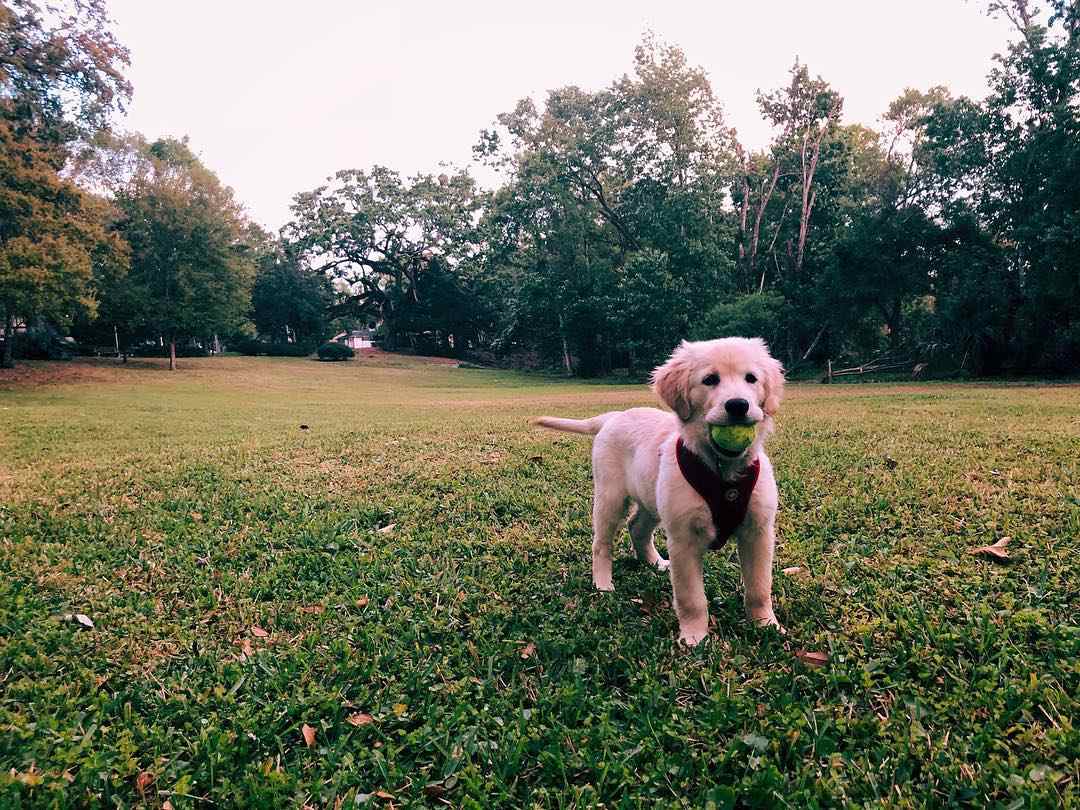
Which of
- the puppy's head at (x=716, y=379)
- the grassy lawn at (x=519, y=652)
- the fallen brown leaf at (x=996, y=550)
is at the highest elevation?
the puppy's head at (x=716, y=379)

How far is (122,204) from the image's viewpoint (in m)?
30.3

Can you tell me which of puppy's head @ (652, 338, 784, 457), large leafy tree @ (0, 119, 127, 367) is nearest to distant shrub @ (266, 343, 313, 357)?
large leafy tree @ (0, 119, 127, 367)

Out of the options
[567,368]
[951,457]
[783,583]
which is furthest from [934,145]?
[783,583]

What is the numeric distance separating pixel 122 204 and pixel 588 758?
3702cm

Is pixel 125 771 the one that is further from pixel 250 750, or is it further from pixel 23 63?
pixel 23 63

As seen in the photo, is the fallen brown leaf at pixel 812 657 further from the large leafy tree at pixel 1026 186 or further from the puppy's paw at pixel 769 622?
the large leafy tree at pixel 1026 186

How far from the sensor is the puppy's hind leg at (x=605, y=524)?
338cm

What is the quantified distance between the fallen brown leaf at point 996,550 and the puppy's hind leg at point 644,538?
1.73m

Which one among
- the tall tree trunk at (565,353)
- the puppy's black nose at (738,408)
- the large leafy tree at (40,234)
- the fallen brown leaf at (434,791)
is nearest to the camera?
the fallen brown leaf at (434,791)

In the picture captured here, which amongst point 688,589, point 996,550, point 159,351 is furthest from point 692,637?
point 159,351

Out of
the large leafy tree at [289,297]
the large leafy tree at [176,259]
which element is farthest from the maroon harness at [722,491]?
the large leafy tree at [289,297]

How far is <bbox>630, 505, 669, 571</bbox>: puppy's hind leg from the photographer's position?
3729mm

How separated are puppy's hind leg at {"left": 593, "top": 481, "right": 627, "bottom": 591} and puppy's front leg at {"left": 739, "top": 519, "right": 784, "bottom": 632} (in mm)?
763

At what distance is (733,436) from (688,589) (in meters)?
0.76
